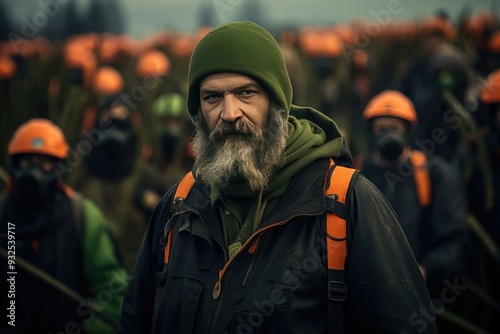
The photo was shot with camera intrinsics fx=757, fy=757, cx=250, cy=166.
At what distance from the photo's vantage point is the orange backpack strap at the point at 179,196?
257cm

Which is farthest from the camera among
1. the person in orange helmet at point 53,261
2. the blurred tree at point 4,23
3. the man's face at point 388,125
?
the blurred tree at point 4,23

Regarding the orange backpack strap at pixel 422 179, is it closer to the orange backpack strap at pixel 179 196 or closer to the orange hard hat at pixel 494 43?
the orange backpack strap at pixel 179 196

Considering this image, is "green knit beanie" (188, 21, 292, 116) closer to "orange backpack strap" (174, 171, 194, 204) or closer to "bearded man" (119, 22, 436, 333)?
"bearded man" (119, 22, 436, 333)

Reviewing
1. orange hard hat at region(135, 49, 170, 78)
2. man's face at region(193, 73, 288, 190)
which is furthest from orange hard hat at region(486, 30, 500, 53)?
man's face at region(193, 73, 288, 190)

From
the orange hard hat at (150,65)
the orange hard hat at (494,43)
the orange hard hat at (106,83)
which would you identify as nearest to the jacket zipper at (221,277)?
the orange hard hat at (106,83)

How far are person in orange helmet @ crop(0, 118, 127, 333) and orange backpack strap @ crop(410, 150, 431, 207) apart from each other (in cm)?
199

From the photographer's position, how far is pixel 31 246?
4.48 meters

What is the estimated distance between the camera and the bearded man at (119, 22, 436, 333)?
2.26m

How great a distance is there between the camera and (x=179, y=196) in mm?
2656

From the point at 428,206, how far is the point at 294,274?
2.94 m

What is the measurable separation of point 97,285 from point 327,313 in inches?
93.9

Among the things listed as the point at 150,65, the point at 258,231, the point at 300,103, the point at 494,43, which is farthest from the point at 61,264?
the point at 494,43

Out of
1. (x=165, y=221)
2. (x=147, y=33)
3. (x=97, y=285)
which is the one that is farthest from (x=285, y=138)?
(x=147, y=33)

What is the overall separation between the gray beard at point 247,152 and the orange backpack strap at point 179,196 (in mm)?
99
